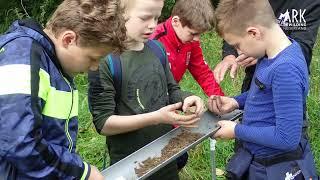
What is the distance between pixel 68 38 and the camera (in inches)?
70.5

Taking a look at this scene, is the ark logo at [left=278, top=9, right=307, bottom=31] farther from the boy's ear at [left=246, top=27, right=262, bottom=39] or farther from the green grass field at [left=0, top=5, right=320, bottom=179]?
the green grass field at [left=0, top=5, right=320, bottom=179]

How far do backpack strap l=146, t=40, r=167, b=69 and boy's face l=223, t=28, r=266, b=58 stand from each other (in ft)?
1.38

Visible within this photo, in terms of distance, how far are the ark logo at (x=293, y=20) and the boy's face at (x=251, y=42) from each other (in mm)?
718

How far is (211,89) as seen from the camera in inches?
128

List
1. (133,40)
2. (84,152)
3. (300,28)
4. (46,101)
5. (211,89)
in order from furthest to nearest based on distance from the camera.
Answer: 1. (84,152)
2. (211,89)
3. (300,28)
4. (133,40)
5. (46,101)

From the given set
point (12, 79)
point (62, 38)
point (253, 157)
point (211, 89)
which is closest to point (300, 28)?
point (211, 89)

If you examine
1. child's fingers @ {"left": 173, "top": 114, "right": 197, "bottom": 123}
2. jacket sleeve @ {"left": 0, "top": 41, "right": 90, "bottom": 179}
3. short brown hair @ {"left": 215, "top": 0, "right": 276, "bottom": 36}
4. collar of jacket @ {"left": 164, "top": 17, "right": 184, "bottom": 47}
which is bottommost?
child's fingers @ {"left": 173, "top": 114, "right": 197, "bottom": 123}

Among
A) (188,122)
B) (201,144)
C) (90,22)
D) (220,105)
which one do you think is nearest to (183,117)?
(188,122)

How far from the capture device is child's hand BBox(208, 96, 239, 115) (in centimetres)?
267

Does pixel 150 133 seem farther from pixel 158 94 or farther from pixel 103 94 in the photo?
pixel 103 94

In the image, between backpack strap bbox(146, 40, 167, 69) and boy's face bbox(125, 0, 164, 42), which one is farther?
backpack strap bbox(146, 40, 167, 69)

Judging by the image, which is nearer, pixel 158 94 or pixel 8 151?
pixel 8 151

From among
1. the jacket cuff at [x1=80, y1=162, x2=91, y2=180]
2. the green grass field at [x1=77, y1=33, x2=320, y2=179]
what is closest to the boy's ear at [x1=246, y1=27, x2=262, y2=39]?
the jacket cuff at [x1=80, y1=162, x2=91, y2=180]

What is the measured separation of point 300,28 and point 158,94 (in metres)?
1.02
